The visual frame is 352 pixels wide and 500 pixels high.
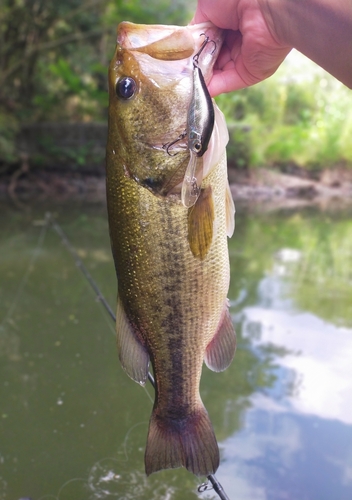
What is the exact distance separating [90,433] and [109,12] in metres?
12.9

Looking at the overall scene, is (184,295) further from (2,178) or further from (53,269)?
(2,178)

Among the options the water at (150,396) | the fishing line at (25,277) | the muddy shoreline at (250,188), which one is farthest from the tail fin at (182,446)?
the muddy shoreline at (250,188)

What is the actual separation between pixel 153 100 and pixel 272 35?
0.43 metres

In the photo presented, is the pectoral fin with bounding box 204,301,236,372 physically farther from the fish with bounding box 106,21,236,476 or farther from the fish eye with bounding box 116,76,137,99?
the fish eye with bounding box 116,76,137,99

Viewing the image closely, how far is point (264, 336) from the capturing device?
384 centimetres

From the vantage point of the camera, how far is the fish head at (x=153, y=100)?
4.53ft

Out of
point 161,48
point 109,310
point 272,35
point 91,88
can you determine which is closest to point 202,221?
point 161,48

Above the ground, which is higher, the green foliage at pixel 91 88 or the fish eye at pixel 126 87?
the fish eye at pixel 126 87

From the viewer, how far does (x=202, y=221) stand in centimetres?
140

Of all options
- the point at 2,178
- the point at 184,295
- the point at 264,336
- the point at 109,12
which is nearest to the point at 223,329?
the point at 184,295

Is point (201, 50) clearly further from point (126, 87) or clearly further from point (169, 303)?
point (169, 303)

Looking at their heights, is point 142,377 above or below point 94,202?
above

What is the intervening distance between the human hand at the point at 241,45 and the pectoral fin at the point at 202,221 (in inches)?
17.5

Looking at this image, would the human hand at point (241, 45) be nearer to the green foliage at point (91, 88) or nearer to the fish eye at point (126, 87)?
the fish eye at point (126, 87)
